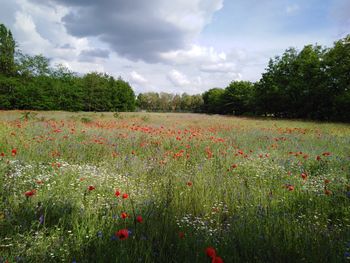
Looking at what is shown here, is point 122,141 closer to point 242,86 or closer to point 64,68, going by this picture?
point 242,86

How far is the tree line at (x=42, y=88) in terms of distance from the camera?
37.0m

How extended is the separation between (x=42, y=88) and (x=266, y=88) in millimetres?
39628

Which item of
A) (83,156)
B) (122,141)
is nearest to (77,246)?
(83,156)

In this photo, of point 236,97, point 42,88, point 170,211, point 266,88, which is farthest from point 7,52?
point 236,97

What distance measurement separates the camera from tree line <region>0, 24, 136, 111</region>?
121 ft

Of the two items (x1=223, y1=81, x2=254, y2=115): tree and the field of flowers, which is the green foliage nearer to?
(x1=223, y1=81, x2=254, y2=115): tree

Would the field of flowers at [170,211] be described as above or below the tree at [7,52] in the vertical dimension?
below

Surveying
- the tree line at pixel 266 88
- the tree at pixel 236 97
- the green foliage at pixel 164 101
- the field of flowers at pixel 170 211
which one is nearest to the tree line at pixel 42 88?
the tree line at pixel 266 88

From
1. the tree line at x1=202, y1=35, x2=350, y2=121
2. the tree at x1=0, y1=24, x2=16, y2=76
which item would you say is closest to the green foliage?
the tree line at x1=202, y1=35, x2=350, y2=121

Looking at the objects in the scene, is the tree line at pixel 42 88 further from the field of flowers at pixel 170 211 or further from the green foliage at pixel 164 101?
the green foliage at pixel 164 101

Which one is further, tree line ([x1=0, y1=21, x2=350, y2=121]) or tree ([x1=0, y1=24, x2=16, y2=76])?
tree ([x1=0, y1=24, x2=16, y2=76])

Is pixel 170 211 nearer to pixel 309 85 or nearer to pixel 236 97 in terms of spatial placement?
pixel 309 85

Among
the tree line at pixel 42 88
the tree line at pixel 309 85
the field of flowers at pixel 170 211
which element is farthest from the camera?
the tree line at pixel 42 88

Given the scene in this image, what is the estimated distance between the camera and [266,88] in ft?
128
